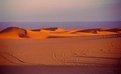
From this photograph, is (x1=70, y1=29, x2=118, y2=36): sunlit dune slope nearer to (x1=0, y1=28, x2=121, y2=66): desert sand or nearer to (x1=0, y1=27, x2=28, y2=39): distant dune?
(x1=0, y1=28, x2=121, y2=66): desert sand

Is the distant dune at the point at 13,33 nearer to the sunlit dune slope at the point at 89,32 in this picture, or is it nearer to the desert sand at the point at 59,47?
the desert sand at the point at 59,47

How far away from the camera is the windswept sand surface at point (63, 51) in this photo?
1745mm

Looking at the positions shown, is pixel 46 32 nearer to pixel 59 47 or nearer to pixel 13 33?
pixel 59 47

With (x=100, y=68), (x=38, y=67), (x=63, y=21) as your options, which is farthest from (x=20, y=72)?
(x=100, y=68)

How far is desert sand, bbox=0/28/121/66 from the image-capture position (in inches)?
68.7

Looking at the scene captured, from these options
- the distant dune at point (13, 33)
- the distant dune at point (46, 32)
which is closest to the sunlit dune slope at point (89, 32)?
the distant dune at point (46, 32)

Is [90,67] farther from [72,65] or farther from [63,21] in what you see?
[63,21]

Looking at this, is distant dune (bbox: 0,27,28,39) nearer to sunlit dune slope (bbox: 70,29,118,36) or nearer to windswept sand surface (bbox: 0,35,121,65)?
windswept sand surface (bbox: 0,35,121,65)

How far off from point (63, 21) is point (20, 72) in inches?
22.2

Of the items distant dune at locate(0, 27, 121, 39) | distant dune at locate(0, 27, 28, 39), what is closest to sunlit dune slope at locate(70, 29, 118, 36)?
distant dune at locate(0, 27, 121, 39)

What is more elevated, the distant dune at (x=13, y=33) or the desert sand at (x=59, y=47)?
the distant dune at (x=13, y=33)

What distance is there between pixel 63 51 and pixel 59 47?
5 cm

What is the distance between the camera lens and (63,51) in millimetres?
1760

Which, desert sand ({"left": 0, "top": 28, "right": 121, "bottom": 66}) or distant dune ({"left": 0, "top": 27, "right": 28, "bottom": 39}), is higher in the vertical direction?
distant dune ({"left": 0, "top": 27, "right": 28, "bottom": 39})
